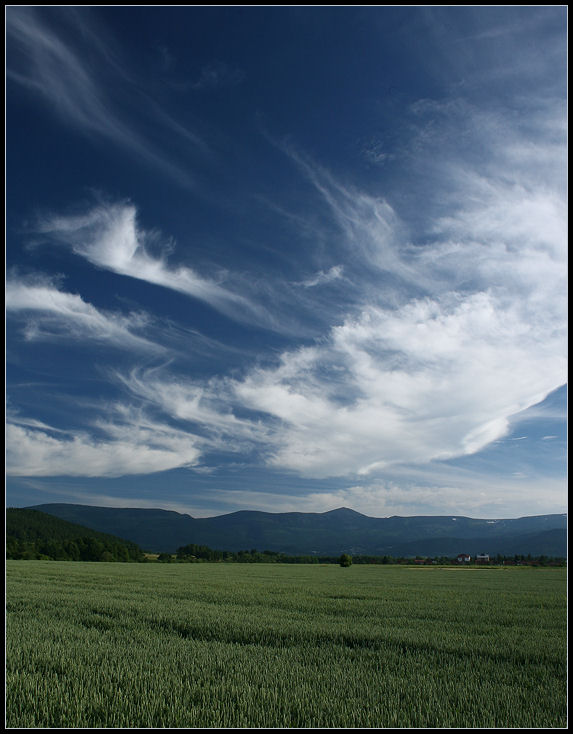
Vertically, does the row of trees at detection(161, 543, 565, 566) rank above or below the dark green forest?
below

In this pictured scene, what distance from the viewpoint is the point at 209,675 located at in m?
7.36

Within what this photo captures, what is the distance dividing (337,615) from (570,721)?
1130 cm

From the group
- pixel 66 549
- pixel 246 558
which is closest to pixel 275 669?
pixel 246 558

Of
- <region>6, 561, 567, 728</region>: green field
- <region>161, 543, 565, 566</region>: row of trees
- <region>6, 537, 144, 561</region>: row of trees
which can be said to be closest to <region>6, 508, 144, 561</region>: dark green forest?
<region>6, 537, 144, 561</region>: row of trees

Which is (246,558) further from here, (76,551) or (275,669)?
(275,669)

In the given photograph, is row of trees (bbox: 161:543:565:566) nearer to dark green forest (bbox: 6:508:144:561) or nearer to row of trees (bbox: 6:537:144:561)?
row of trees (bbox: 6:537:144:561)

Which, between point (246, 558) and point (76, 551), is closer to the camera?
point (76, 551)

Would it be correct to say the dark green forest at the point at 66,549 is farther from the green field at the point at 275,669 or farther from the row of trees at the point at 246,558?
the green field at the point at 275,669

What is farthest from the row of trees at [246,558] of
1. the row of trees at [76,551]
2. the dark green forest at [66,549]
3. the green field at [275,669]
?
the green field at [275,669]

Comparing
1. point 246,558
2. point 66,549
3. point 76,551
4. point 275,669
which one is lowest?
point 246,558

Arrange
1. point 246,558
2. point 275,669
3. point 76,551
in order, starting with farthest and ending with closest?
point 246,558, point 76,551, point 275,669

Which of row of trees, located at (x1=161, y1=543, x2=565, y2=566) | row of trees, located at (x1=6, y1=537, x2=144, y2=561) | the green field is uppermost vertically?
the green field

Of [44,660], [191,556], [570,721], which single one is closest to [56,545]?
[191,556]

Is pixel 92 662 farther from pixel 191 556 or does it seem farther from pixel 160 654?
pixel 191 556
